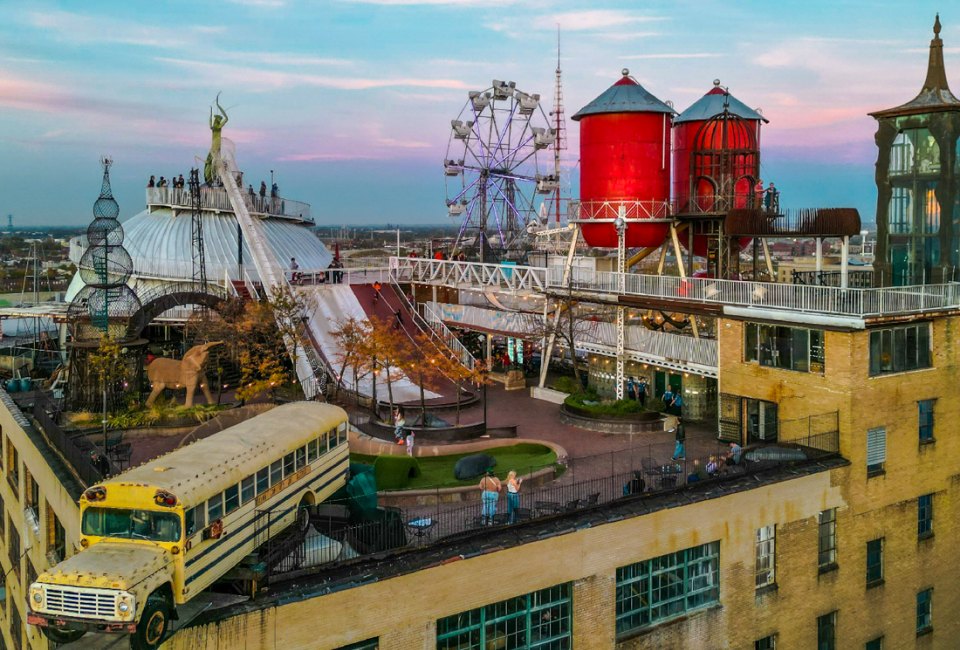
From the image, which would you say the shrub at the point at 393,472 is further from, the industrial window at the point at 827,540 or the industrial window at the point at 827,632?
the industrial window at the point at 827,632

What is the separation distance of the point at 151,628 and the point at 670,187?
108 feet

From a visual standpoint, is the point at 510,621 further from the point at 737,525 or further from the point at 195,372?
the point at 195,372

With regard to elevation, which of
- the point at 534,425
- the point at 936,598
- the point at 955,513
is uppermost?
the point at 534,425

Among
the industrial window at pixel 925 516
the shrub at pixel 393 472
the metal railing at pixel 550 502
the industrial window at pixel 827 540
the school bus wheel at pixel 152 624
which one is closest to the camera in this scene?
the school bus wheel at pixel 152 624

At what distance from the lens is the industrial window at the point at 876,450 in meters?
31.0

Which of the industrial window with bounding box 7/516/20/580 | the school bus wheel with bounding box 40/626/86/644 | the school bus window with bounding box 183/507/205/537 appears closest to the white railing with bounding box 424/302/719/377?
the school bus window with bounding box 183/507/205/537

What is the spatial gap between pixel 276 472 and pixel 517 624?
7218 millimetres

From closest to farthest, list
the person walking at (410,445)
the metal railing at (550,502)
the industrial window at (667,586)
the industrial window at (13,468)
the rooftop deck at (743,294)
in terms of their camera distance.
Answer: the metal railing at (550,502), the industrial window at (667,586), the rooftop deck at (743,294), the person walking at (410,445), the industrial window at (13,468)

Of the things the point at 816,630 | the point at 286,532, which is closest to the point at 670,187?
the point at 816,630

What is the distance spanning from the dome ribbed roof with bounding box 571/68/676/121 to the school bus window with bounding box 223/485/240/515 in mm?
28057

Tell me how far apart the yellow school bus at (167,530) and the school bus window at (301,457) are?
128mm

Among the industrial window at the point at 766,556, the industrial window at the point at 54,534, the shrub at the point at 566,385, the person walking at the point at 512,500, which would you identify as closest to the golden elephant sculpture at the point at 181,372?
the industrial window at the point at 54,534

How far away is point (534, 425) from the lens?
39.3 metres

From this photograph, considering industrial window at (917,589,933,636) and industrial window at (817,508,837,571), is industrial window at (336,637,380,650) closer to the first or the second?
industrial window at (817,508,837,571)
